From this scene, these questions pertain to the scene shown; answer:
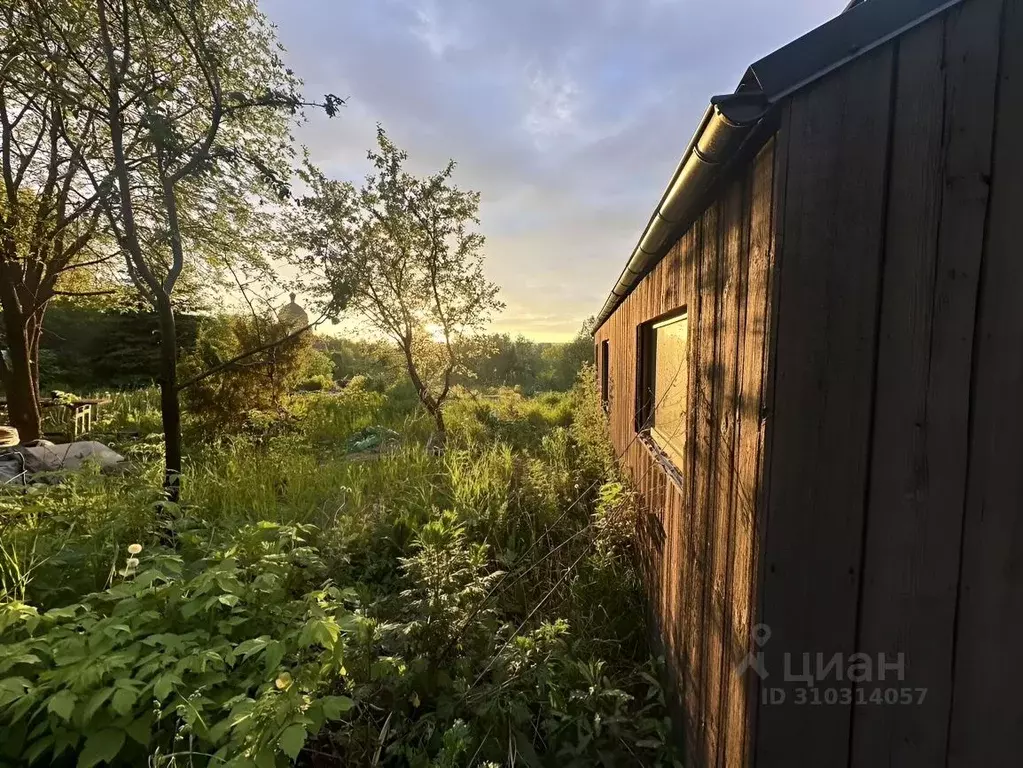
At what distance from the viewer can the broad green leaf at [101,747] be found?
1268 mm

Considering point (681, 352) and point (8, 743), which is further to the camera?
point (681, 352)

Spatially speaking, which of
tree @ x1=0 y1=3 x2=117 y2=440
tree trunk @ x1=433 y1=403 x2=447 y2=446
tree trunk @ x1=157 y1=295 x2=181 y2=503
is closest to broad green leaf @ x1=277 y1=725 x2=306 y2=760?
tree trunk @ x1=157 y1=295 x2=181 y2=503

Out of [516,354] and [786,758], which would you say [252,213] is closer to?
[786,758]

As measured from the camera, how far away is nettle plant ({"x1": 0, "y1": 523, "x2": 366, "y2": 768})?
1271 mm

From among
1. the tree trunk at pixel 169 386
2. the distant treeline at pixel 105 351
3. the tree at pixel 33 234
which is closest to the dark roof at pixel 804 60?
the tree trunk at pixel 169 386

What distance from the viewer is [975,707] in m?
1.16

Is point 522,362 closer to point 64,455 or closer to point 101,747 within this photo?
point 64,455

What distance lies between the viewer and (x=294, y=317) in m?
10.0

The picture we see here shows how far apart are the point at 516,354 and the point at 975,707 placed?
20.5 metres

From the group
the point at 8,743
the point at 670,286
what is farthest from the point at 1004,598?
the point at 8,743

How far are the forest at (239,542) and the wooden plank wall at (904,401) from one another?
3.66 ft

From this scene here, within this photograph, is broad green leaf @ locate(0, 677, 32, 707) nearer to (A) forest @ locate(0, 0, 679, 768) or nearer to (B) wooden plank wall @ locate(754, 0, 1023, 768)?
(A) forest @ locate(0, 0, 679, 768)

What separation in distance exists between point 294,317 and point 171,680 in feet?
32.3

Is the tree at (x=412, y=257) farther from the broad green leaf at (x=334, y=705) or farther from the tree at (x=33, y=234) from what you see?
the broad green leaf at (x=334, y=705)
